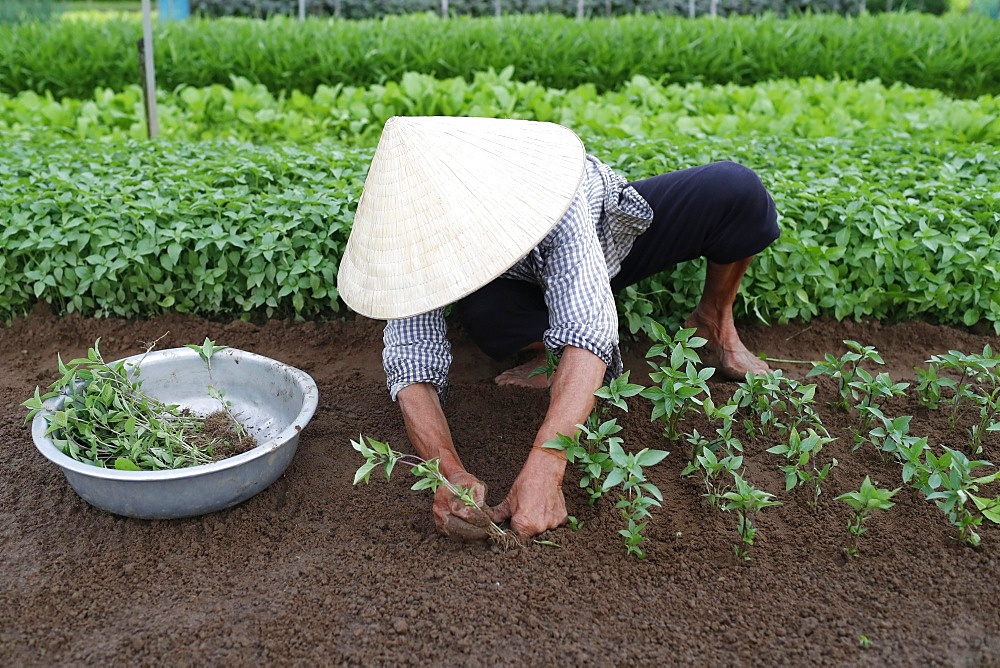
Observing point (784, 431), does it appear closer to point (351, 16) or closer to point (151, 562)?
point (151, 562)

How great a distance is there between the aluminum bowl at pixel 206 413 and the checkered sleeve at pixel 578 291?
27.4 inches

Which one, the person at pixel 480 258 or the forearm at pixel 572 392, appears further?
the forearm at pixel 572 392

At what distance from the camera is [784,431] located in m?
2.59

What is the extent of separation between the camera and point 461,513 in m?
2.00

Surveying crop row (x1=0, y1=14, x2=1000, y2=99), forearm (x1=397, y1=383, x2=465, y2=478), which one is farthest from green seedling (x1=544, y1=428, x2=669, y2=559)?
crop row (x1=0, y1=14, x2=1000, y2=99)

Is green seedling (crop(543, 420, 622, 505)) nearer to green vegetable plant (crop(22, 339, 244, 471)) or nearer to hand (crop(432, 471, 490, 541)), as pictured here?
hand (crop(432, 471, 490, 541))

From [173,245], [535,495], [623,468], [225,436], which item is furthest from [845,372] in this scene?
[173,245]

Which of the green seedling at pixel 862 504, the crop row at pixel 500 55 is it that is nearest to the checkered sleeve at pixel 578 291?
the green seedling at pixel 862 504

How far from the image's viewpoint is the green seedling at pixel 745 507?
6.46ft

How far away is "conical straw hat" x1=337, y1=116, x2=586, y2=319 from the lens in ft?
6.04

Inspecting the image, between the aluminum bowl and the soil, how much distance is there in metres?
0.11

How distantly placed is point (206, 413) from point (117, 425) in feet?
1.04

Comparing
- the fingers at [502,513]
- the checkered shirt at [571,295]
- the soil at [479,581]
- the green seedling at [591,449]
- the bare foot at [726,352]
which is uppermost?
the checkered shirt at [571,295]

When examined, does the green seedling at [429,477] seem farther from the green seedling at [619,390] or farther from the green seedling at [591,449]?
the green seedling at [619,390]
